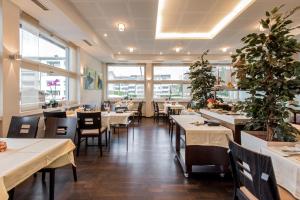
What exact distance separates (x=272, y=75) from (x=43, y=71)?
5.57 m

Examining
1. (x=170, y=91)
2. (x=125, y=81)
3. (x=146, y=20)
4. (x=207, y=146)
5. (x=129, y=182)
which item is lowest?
(x=129, y=182)

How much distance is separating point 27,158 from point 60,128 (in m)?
1.35

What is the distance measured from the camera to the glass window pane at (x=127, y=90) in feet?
43.0

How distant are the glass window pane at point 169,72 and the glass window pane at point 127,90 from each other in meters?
1.09

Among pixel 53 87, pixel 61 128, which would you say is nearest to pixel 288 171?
pixel 61 128

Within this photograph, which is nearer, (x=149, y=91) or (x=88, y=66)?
(x=88, y=66)

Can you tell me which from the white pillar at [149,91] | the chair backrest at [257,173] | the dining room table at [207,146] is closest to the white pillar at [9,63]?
the dining room table at [207,146]

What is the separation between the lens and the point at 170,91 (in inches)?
516

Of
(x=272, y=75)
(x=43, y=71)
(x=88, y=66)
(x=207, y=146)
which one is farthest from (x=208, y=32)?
(x=272, y=75)

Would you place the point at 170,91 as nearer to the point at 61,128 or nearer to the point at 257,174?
the point at 61,128

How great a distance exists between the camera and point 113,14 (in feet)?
18.5

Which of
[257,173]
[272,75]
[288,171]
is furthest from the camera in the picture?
[272,75]

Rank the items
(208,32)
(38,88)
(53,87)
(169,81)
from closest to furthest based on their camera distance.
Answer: (38,88)
(53,87)
(208,32)
(169,81)

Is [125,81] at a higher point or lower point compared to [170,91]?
higher
